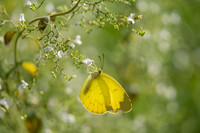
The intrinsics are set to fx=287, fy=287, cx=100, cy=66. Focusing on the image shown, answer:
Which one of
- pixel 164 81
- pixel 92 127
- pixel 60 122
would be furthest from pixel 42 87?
pixel 164 81

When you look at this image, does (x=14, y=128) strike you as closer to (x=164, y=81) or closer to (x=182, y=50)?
(x=164, y=81)

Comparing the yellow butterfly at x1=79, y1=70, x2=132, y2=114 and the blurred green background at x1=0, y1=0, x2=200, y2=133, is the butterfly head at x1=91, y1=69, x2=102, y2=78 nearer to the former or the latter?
the yellow butterfly at x1=79, y1=70, x2=132, y2=114

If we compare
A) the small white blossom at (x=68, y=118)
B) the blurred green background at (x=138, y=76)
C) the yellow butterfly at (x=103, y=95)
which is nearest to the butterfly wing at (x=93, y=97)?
the yellow butterfly at (x=103, y=95)

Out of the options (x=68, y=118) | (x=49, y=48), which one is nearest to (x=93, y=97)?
(x=49, y=48)

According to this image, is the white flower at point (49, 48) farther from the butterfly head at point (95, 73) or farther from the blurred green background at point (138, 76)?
the blurred green background at point (138, 76)

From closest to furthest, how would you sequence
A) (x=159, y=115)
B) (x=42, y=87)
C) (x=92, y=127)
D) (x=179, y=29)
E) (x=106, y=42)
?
(x=42, y=87), (x=92, y=127), (x=159, y=115), (x=106, y=42), (x=179, y=29)

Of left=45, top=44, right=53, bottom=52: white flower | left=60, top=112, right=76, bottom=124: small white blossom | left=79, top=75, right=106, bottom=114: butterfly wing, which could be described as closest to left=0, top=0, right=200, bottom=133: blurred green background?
left=60, top=112, right=76, bottom=124: small white blossom
